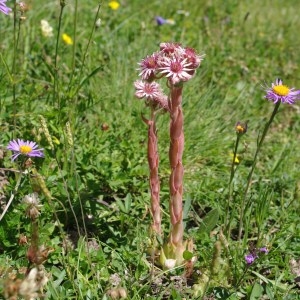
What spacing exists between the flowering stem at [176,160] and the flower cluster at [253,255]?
0.79ft

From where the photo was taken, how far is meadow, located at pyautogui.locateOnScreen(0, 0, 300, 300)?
2027 mm

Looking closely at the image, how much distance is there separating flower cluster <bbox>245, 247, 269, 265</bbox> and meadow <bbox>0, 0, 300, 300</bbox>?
0.04ft

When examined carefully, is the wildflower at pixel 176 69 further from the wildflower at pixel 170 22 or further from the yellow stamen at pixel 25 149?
the wildflower at pixel 170 22

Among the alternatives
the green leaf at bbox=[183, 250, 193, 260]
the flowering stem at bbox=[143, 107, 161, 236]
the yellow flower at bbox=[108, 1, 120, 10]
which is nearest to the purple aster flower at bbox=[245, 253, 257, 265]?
the green leaf at bbox=[183, 250, 193, 260]

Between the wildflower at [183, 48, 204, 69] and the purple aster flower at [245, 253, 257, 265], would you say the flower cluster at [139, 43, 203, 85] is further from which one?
the purple aster flower at [245, 253, 257, 265]

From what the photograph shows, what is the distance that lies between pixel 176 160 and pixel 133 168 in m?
0.66

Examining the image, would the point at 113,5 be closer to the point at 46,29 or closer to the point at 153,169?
the point at 46,29

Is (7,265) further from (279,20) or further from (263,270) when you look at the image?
(279,20)

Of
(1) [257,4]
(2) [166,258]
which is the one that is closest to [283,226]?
(2) [166,258]

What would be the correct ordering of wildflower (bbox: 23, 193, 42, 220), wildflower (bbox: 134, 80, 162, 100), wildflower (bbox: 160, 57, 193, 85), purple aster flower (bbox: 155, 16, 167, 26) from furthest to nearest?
purple aster flower (bbox: 155, 16, 167, 26) < wildflower (bbox: 134, 80, 162, 100) < wildflower (bbox: 160, 57, 193, 85) < wildflower (bbox: 23, 193, 42, 220)

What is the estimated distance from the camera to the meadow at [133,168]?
203 centimetres

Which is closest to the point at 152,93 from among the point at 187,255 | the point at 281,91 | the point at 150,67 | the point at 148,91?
the point at 148,91

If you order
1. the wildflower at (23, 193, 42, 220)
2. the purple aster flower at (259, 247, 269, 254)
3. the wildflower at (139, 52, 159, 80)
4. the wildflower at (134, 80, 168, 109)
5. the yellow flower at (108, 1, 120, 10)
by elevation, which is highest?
the wildflower at (139, 52, 159, 80)

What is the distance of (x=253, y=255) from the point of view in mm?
2088
